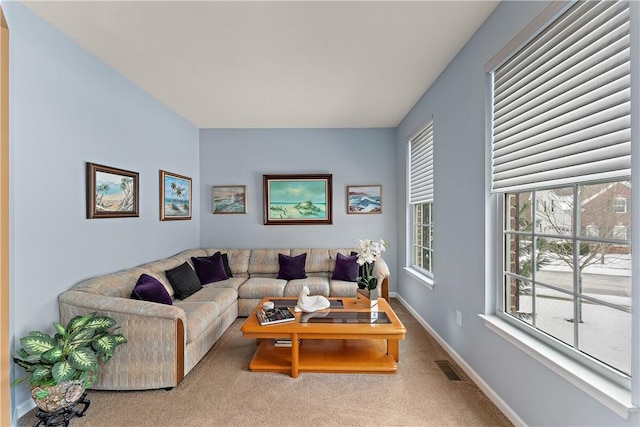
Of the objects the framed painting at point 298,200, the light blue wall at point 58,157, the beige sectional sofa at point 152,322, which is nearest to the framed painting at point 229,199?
the framed painting at point 298,200

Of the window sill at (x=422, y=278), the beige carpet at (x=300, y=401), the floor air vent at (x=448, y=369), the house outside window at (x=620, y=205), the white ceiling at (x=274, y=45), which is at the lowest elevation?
the beige carpet at (x=300, y=401)

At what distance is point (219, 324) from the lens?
321cm

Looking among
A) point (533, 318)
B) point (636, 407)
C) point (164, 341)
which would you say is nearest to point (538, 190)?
point (533, 318)

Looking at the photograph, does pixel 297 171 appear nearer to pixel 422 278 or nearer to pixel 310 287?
pixel 310 287

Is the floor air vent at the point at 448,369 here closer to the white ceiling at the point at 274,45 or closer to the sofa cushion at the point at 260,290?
the sofa cushion at the point at 260,290

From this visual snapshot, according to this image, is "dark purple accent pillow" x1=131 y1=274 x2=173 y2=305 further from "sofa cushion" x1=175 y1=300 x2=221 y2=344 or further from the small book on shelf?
the small book on shelf

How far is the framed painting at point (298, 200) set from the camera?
4.95 metres

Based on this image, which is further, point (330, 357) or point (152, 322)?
point (330, 357)

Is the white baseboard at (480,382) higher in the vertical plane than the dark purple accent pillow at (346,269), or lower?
lower

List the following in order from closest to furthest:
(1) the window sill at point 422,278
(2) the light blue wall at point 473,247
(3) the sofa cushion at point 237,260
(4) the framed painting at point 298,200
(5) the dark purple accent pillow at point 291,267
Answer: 1. (2) the light blue wall at point 473,247
2. (1) the window sill at point 422,278
3. (5) the dark purple accent pillow at point 291,267
4. (3) the sofa cushion at point 237,260
5. (4) the framed painting at point 298,200

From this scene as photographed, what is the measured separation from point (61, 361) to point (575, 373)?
2867 mm

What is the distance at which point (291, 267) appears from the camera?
4.40m

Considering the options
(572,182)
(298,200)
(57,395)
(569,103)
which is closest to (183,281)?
(57,395)

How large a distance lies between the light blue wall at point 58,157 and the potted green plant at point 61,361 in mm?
279
